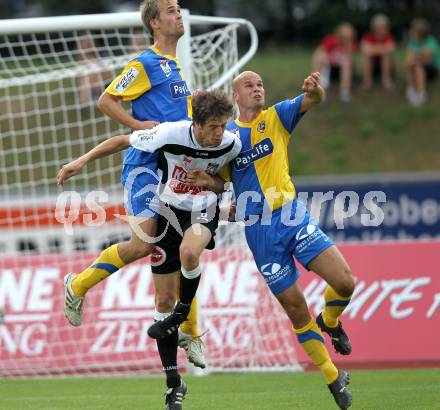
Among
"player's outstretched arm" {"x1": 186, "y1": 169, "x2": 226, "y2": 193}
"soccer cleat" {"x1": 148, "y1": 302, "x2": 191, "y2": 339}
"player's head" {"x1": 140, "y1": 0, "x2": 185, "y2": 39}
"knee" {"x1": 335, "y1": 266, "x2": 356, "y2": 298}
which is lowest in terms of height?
"soccer cleat" {"x1": 148, "y1": 302, "x2": 191, "y2": 339}

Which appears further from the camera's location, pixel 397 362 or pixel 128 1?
pixel 128 1

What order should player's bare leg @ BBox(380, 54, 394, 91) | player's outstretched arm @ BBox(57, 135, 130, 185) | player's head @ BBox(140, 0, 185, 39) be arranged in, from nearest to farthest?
player's outstretched arm @ BBox(57, 135, 130, 185)
player's head @ BBox(140, 0, 185, 39)
player's bare leg @ BBox(380, 54, 394, 91)

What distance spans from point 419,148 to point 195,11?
7675mm

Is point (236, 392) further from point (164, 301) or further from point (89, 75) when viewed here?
point (89, 75)

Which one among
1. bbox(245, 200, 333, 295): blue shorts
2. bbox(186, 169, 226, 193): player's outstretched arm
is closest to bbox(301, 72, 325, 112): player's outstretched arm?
bbox(245, 200, 333, 295): blue shorts

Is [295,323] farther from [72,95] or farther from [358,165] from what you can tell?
[358,165]

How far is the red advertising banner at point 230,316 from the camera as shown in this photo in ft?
41.0

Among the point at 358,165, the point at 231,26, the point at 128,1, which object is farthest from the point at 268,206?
the point at 128,1

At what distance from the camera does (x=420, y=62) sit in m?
22.7

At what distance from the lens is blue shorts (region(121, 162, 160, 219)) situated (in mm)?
8523

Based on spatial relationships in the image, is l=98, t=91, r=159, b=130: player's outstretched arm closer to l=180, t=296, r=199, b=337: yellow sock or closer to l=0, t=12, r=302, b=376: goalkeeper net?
l=180, t=296, r=199, b=337: yellow sock

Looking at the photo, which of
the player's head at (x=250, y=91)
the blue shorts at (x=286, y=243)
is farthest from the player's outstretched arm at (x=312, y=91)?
the blue shorts at (x=286, y=243)

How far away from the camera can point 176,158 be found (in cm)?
836

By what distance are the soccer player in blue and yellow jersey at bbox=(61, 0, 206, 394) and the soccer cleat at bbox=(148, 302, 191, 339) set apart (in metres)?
0.54
